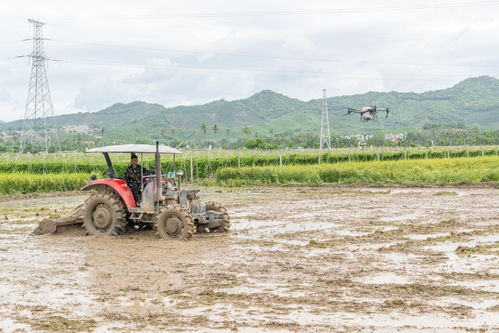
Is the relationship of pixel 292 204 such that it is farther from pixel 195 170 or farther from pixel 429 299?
pixel 195 170

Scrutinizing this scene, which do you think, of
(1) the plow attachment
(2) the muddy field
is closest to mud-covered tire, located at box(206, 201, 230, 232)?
(2) the muddy field

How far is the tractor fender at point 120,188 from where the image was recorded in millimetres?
13727

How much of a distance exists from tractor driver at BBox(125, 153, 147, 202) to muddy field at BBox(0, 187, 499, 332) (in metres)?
0.95

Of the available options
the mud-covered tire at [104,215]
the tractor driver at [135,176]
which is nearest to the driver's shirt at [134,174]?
the tractor driver at [135,176]

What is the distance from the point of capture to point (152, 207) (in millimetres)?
13602

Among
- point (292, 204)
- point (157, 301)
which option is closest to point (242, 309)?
point (157, 301)

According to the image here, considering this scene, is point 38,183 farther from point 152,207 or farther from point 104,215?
point 152,207

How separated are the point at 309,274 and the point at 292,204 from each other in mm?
12033

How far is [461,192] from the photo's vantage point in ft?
87.5

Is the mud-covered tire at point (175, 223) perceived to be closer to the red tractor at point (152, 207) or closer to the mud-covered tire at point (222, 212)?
the red tractor at point (152, 207)

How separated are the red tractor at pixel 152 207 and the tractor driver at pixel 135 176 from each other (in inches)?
3.4

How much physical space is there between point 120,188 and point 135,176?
407mm

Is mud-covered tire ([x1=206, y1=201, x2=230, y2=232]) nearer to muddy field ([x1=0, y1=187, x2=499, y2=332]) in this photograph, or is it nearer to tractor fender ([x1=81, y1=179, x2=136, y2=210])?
muddy field ([x1=0, y1=187, x2=499, y2=332])

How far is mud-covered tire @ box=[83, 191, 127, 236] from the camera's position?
45.4ft
